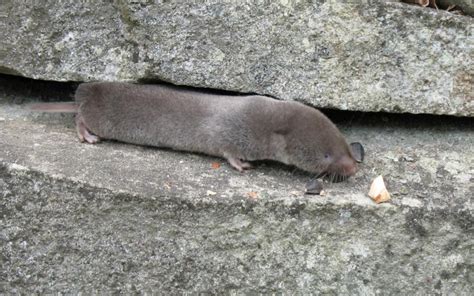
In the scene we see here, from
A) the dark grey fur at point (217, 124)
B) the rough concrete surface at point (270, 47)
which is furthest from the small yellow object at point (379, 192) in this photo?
the rough concrete surface at point (270, 47)

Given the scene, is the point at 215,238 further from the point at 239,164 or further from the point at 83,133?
the point at 83,133

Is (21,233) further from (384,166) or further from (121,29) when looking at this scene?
(384,166)

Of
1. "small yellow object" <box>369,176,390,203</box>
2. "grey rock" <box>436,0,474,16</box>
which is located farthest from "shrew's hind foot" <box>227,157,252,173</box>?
"grey rock" <box>436,0,474,16</box>

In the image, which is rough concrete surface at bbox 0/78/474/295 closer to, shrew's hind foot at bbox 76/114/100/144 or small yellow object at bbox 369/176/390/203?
small yellow object at bbox 369/176/390/203

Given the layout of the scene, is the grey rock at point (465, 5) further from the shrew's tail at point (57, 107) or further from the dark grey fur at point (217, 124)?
the shrew's tail at point (57, 107)

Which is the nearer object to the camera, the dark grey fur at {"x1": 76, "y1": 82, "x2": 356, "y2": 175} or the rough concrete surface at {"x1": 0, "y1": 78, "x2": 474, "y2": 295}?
the rough concrete surface at {"x1": 0, "y1": 78, "x2": 474, "y2": 295}

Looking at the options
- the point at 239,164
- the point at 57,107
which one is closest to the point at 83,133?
the point at 57,107
